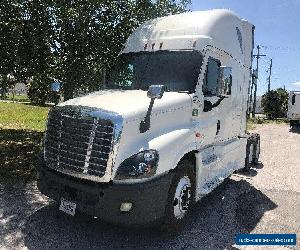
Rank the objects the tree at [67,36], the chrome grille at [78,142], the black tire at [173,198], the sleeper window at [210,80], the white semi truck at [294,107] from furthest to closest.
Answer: the white semi truck at [294,107] → the tree at [67,36] → the sleeper window at [210,80] → the black tire at [173,198] → the chrome grille at [78,142]

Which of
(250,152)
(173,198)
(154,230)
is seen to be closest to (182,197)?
(173,198)

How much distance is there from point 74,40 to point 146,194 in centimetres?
641

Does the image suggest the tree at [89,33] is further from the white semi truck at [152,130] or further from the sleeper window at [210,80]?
the sleeper window at [210,80]

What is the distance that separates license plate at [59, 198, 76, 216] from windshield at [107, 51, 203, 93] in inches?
99.9

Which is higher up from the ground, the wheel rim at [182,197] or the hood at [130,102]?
the hood at [130,102]

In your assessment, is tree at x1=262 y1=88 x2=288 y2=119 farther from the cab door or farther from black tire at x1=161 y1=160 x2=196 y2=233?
black tire at x1=161 y1=160 x2=196 y2=233

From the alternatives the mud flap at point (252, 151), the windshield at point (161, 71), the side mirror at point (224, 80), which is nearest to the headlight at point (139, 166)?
the windshield at point (161, 71)

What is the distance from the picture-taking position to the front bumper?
5.08 meters

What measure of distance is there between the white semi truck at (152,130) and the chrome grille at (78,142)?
0.01 m

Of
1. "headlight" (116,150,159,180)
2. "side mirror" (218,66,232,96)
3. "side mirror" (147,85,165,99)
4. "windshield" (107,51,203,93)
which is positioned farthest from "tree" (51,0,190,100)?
"headlight" (116,150,159,180)

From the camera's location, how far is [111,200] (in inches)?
200

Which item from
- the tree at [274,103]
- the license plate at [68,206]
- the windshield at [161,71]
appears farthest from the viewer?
the tree at [274,103]

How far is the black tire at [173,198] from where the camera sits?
5639 millimetres

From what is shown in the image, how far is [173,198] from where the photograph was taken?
571cm
